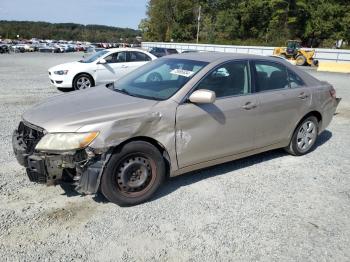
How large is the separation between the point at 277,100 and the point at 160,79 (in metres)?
1.66

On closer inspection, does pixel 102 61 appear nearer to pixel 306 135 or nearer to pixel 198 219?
pixel 306 135

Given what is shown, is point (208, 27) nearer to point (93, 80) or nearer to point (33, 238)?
point (93, 80)

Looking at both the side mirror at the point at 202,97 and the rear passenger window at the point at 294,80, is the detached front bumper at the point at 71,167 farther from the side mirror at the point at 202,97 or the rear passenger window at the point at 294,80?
the rear passenger window at the point at 294,80

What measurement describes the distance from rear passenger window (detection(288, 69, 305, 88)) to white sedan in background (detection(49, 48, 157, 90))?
23.0ft

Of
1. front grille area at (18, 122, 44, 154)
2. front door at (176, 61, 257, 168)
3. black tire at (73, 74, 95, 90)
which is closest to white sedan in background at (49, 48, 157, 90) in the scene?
black tire at (73, 74, 95, 90)

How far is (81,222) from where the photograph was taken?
11.4 feet

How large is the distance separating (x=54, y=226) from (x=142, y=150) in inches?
45.0

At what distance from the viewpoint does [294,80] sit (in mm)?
5188

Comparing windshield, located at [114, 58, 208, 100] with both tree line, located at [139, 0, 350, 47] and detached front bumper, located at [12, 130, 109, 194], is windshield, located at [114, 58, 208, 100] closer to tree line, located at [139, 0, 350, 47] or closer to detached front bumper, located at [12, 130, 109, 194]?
detached front bumper, located at [12, 130, 109, 194]

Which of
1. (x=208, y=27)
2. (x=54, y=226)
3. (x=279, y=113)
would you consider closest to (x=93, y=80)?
(x=279, y=113)

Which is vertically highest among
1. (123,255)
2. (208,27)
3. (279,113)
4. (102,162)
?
(208,27)

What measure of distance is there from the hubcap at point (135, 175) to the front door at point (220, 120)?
0.40 metres

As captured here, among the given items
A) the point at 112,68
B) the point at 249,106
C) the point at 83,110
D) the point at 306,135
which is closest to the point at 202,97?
the point at 249,106

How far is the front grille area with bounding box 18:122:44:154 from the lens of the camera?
358 centimetres
